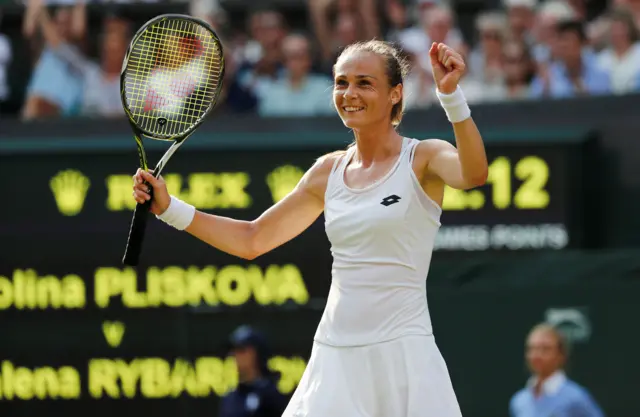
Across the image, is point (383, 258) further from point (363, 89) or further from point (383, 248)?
point (363, 89)

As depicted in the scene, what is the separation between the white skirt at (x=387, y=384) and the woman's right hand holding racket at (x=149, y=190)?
2.54 feet

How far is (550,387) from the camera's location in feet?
23.3

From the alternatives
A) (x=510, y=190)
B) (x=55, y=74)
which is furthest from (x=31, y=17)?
(x=510, y=190)

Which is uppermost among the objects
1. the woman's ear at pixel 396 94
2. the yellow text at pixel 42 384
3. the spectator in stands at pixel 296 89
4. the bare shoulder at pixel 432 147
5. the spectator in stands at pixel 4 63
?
the spectator in stands at pixel 4 63

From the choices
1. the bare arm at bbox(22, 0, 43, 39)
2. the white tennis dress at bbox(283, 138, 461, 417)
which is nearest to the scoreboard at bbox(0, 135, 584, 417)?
the bare arm at bbox(22, 0, 43, 39)

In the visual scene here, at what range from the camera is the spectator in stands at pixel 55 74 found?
29.9 feet

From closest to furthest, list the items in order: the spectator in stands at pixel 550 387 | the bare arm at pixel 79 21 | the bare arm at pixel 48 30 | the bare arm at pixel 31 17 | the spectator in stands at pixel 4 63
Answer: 1. the spectator in stands at pixel 550 387
2. the bare arm at pixel 48 30
3. the spectator in stands at pixel 4 63
4. the bare arm at pixel 79 21
5. the bare arm at pixel 31 17

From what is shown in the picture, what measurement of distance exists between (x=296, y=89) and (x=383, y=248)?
15.5 ft

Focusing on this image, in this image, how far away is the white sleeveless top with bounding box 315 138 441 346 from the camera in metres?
4.18

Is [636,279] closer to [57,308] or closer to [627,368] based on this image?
[627,368]

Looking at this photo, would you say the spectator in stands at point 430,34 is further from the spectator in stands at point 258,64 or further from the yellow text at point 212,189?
the yellow text at point 212,189

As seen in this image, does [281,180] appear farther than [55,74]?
No

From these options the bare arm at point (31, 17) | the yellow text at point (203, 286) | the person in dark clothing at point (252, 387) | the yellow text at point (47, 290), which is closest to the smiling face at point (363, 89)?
the person in dark clothing at point (252, 387)

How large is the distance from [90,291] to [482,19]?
3060mm
